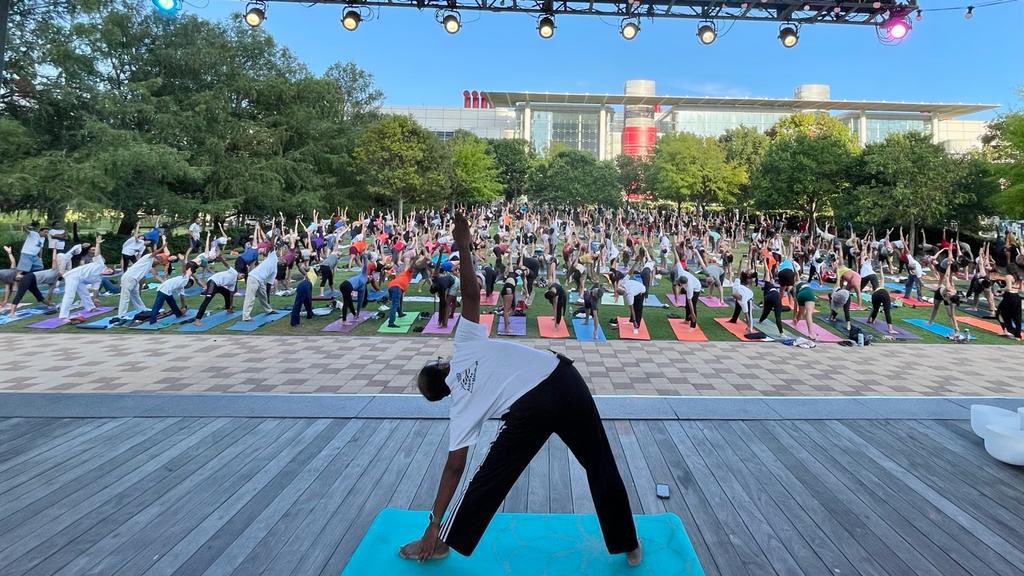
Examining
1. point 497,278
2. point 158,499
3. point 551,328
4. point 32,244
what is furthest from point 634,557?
point 32,244

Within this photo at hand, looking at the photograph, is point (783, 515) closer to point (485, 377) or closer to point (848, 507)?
point (848, 507)

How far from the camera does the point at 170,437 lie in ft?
15.7

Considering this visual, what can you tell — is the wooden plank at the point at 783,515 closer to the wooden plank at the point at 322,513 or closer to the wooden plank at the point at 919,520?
the wooden plank at the point at 919,520

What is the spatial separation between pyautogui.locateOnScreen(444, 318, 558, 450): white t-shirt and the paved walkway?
4.19m

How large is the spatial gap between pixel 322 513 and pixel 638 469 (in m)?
2.26

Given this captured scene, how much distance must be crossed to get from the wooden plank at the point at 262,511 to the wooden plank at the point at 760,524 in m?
2.91

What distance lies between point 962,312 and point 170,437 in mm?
16159

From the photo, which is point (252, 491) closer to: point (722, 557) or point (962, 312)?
point (722, 557)

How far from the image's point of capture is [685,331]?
1100 centimetres

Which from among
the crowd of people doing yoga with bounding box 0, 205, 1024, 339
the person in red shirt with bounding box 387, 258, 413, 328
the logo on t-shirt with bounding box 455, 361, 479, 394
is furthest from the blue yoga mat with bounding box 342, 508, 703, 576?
the person in red shirt with bounding box 387, 258, 413, 328

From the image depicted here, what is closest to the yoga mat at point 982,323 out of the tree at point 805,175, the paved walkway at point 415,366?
the paved walkway at point 415,366

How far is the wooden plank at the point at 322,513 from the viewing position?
307 centimetres

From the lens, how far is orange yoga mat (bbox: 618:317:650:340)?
10.5 meters

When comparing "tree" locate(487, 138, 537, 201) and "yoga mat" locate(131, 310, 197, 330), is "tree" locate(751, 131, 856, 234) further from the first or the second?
"yoga mat" locate(131, 310, 197, 330)
